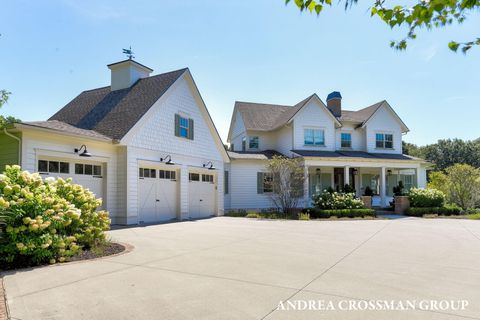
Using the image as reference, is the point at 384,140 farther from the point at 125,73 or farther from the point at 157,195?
the point at 125,73

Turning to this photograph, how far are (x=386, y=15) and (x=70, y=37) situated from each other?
1252 centimetres

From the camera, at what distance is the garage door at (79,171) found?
38.8 feet

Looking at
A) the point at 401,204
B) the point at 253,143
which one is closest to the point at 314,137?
the point at 253,143

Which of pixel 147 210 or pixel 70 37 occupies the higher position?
pixel 70 37

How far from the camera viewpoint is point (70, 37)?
504 inches

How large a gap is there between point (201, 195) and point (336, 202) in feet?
25.6

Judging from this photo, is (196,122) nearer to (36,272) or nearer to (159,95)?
(159,95)

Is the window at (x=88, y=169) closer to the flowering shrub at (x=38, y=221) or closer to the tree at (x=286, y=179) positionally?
the flowering shrub at (x=38, y=221)

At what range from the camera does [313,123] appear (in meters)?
24.9

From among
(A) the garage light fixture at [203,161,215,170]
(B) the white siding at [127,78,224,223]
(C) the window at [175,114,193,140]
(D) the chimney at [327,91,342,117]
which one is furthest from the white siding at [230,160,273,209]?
Answer: (D) the chimney at [327,91,342,117]

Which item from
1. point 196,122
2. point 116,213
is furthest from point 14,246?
point 196,122

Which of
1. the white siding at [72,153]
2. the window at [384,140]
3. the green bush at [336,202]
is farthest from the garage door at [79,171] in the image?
the window at [384,140]

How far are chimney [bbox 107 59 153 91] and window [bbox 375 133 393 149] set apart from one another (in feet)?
60.1

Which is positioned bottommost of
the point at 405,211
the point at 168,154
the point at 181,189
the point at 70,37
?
the point at 405,211
